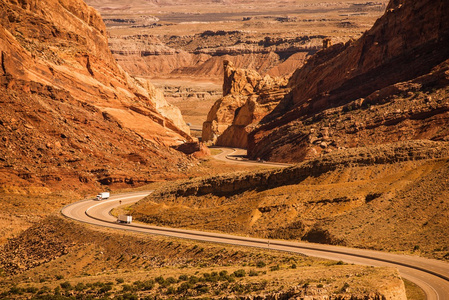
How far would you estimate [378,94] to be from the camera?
3947 inches

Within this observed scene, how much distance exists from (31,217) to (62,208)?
12.8ft

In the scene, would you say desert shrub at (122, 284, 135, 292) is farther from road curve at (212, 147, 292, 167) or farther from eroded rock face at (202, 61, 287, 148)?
eroded rock face at (202, 61, 287, 148)

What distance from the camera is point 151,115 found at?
384 feet

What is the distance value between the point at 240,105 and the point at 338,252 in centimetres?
10990

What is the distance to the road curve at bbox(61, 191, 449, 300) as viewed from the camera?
40.4m

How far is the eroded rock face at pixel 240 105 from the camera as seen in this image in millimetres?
140875

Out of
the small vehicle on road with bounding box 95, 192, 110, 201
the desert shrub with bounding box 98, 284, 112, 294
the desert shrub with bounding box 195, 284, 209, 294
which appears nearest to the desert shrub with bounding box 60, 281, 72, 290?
the desert shrub with bounding box 98, 284, 112, 294

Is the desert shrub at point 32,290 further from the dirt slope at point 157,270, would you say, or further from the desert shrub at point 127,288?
the desert shrub at point 127,288

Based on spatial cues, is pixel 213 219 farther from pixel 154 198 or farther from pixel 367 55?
pixel 367 55

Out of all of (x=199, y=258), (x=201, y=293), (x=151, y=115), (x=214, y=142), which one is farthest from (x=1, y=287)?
(x=214, y=142)

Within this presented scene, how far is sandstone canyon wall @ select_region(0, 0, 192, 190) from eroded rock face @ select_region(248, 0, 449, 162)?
1703cm

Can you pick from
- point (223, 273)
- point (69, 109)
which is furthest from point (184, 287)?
point (69, 109)

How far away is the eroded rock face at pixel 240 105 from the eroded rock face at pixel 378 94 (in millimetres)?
17137

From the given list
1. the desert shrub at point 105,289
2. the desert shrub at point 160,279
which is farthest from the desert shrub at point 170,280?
the desert shrub at point 105,289
